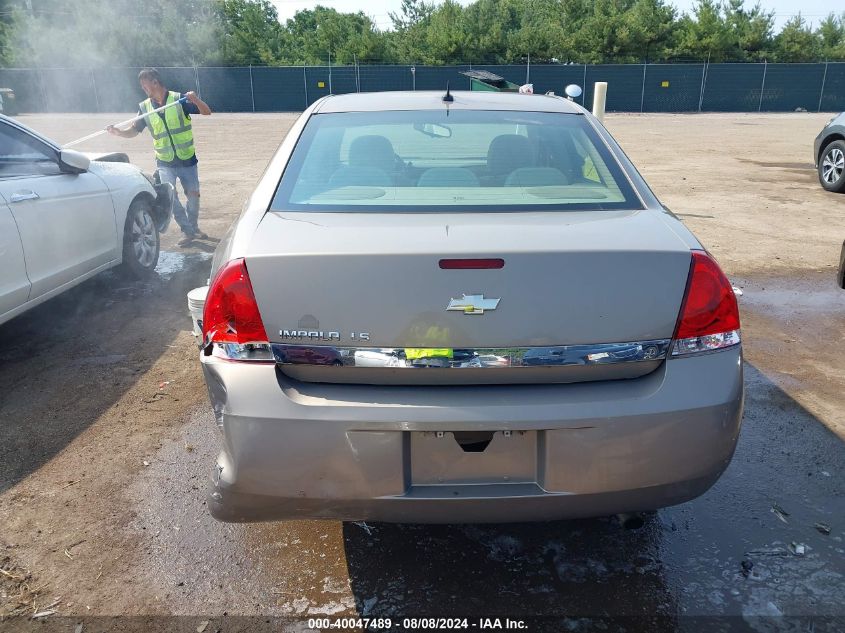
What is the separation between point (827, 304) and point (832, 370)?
154cm

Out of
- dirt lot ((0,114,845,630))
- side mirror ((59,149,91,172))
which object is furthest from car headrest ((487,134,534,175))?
side mirror ((59,149,91,172))

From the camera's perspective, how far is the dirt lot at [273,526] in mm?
2496

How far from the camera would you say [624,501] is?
219cm

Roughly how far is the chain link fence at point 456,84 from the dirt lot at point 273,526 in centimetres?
3443

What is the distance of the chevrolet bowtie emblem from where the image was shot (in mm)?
2062

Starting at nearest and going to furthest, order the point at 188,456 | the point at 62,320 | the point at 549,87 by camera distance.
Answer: the point at 188,456 < the point at 62,320 < the point at 549,87

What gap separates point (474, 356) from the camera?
2.09 meters

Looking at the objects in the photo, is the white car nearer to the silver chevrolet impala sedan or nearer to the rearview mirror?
the rearview mirror

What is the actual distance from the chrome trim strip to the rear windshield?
0.66 meters

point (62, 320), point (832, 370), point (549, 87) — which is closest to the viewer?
point (832, 370)

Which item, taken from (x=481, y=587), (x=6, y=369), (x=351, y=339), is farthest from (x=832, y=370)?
(x=6, y=369)

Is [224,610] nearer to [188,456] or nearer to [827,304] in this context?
[188,456]

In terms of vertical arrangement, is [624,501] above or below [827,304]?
above

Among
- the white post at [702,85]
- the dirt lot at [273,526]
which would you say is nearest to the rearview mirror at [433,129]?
the dirt lot at [273,526]
